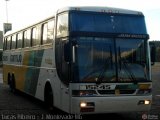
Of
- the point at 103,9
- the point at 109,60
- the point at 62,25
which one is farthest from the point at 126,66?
the point at 62,25

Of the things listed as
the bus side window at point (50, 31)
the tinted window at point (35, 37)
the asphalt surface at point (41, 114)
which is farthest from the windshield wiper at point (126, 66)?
the tinted window at point (35, 37)

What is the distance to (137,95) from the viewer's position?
1136cm

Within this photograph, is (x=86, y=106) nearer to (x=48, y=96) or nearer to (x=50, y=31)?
(x=48, y=96)

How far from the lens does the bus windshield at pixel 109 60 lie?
11.0m

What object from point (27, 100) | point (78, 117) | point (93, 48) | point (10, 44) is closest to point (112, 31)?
point (93, 48)

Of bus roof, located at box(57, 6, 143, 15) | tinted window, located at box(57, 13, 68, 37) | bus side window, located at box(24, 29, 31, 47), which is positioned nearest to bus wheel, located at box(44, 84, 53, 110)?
tinted window, located at box(57, 13, 68, 37)

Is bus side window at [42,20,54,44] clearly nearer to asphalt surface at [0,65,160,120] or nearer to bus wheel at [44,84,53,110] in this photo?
bus wheel at [44,84,53,110]

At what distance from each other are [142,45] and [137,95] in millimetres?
1398

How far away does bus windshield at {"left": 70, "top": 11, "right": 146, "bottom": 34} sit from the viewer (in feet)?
37.3

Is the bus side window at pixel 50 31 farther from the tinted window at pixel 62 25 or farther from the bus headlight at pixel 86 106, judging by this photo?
the bus headlight at pixel 86 106

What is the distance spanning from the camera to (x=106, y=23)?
11641mm

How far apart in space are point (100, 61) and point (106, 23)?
3.83 ft

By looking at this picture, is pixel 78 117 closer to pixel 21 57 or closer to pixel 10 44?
pixel 21 57

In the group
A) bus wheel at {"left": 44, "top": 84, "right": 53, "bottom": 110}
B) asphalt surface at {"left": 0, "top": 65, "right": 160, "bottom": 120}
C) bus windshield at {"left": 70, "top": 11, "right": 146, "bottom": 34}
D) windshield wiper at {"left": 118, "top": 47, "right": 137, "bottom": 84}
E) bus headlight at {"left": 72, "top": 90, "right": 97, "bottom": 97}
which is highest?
bus windshield at {"left": 70, "top": 11, "right": 146, "bottom": 34}
